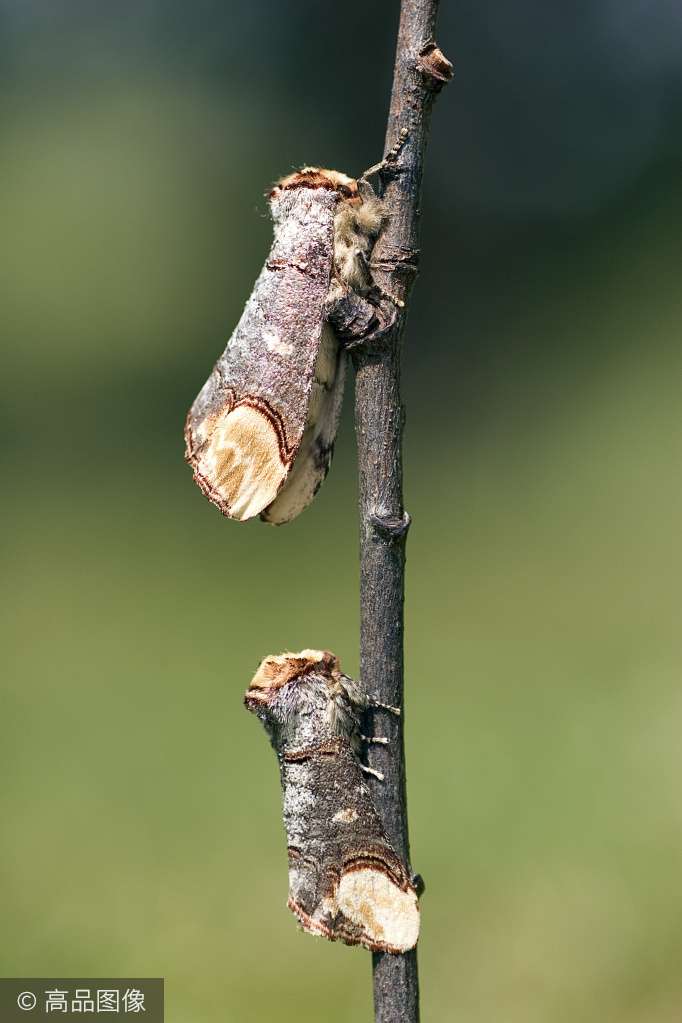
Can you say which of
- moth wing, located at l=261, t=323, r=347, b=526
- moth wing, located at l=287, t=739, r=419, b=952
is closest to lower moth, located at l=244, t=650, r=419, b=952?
moth wing, located at l=287, t=739, r=419, b=952

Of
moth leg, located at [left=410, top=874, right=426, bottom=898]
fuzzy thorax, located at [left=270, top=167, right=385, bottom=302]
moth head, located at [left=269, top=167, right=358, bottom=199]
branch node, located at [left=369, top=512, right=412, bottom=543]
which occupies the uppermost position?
moth head, located at [left=269, top=167, right=358, bottom=199]

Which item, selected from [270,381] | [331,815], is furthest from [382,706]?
[270,381]

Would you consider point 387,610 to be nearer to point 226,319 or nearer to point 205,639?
point 205,639

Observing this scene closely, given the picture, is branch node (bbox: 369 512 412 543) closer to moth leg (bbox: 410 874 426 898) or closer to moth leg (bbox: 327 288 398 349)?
moth leg (bbox: 327 288 398 349)

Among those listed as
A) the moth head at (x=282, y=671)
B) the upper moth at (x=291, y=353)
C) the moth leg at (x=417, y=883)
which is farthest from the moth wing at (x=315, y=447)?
the moth leg at (x=417, y=883)

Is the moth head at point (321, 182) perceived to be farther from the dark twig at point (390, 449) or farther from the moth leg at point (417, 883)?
the moth leg at point (417, 883)
